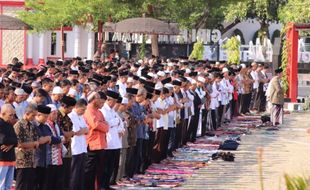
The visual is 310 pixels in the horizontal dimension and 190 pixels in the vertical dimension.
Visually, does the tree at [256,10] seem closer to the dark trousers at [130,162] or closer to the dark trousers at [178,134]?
the dark trousers at [178,134]

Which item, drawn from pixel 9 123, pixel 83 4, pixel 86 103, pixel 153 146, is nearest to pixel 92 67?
pixel 153 146

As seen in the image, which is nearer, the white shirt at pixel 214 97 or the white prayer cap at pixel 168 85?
the white prayer cap at pixel 168 85

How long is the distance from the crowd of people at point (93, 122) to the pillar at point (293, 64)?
9729mm

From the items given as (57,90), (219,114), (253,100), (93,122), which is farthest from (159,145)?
(253,100)

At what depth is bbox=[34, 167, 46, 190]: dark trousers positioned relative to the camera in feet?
47.4

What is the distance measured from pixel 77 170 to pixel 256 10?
46.8 meters

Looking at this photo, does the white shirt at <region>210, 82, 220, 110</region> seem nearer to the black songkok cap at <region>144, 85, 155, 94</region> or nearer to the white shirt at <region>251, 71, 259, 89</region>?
the white shirt at <region>251, 71, 259, 89</region>

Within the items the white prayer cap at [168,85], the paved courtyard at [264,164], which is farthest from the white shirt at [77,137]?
the white prayer cap at [168,85]

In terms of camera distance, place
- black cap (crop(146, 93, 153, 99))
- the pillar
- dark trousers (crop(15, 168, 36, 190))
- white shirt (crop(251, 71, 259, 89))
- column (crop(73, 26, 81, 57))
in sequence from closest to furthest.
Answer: dark trousers (crop(15, 168, 36, 190))
black cap (crop(146, 93, 153, 99))
white shirt (crop(251, 71, 259, 89))
the pillar
column (crop(73, 26, 81, 57))

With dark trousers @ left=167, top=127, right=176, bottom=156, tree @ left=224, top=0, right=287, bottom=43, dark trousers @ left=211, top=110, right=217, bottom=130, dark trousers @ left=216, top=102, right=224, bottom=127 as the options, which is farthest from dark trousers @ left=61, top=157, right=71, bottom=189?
tree @ left=224, top=0, right=287, bottom=43

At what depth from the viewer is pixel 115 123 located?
1692cm

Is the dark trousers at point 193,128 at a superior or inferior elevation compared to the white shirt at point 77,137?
inferior

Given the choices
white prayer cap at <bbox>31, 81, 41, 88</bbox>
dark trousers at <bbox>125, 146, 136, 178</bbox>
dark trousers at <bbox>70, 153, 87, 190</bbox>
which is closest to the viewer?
dark trousers at <bbox>70, 153, 87, 190</bbox>

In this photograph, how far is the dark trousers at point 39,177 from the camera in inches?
569
